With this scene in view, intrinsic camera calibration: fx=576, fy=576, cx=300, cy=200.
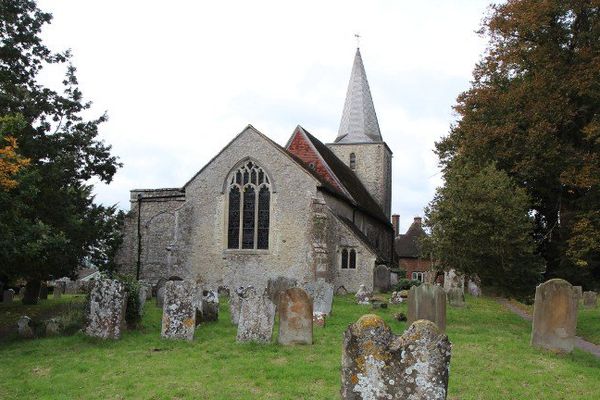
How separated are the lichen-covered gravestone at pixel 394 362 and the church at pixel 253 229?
20234mm

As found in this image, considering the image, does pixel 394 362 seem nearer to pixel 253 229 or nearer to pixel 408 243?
pixel 253 229

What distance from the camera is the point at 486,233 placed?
15.5 meters

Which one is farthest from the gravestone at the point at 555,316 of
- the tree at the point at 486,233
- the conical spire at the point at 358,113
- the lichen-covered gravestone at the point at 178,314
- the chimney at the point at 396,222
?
the chimney at the point at 396,222

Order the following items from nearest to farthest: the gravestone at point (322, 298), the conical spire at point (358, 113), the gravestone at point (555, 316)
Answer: the gravestone at point (555, 316), the gravestone at point (322, 298), the conical spire at point (358, 113)

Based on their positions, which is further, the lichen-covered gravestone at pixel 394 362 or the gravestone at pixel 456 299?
the gravestone at pixel 456 299

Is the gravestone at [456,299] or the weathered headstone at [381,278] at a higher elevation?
the weathered headstone at [381,278]

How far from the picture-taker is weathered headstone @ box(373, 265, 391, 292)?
2550 centimetres

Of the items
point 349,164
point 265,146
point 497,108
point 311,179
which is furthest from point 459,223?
point 349,164

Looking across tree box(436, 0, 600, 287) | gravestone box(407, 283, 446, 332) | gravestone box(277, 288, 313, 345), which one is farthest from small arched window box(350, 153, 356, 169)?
gravestone box(277, 288, 313, 345)

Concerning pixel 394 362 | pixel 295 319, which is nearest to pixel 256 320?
pixel 295 319

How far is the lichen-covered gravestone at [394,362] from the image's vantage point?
4.59 meters

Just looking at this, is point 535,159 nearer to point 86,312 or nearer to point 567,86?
point 567,86

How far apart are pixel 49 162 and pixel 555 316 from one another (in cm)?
1425

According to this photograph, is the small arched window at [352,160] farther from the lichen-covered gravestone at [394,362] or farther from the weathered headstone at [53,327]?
the lichen-covered gravestone at [394,362]
